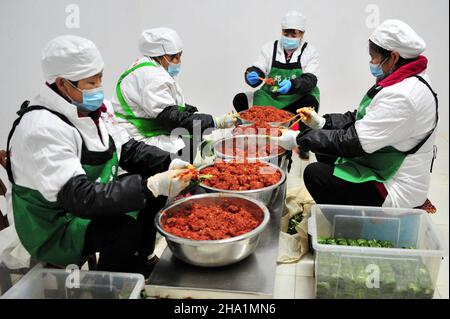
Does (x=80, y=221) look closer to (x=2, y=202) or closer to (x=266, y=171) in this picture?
(x=266, y=171)

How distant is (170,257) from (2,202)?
158 centimetres

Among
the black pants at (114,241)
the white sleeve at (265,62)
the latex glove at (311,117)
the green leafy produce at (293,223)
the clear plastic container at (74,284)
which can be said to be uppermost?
the white sleeve at (265,62)

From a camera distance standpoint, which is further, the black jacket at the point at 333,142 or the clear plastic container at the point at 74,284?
the black jacket at the point at 333,142

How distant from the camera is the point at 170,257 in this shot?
1871 mm

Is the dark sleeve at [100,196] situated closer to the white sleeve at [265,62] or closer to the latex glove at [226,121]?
the latex glove at [226,121]

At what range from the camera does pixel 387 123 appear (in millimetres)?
2203

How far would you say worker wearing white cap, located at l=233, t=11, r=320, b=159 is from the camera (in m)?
4.09

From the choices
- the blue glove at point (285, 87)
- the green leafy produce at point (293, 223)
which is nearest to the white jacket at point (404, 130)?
the green leafy produce at point (293, 223)

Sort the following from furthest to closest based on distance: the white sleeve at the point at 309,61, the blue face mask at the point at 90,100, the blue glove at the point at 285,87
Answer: the white sleeve at the point at 309,61, the blue glove at the point at 285,87, the blue face mask at the point at 90,100

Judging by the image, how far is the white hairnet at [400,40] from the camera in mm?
2240

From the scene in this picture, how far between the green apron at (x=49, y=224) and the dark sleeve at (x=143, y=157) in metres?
0.44

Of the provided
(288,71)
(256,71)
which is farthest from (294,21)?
(256,71)

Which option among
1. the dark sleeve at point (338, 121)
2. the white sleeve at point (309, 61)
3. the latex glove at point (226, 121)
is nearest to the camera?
the dark sleeve at point (338, 121)

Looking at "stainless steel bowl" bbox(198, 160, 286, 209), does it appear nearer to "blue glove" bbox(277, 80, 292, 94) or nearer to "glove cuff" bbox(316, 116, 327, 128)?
"glove cuff" bbox(316, 116, 327, 128)
